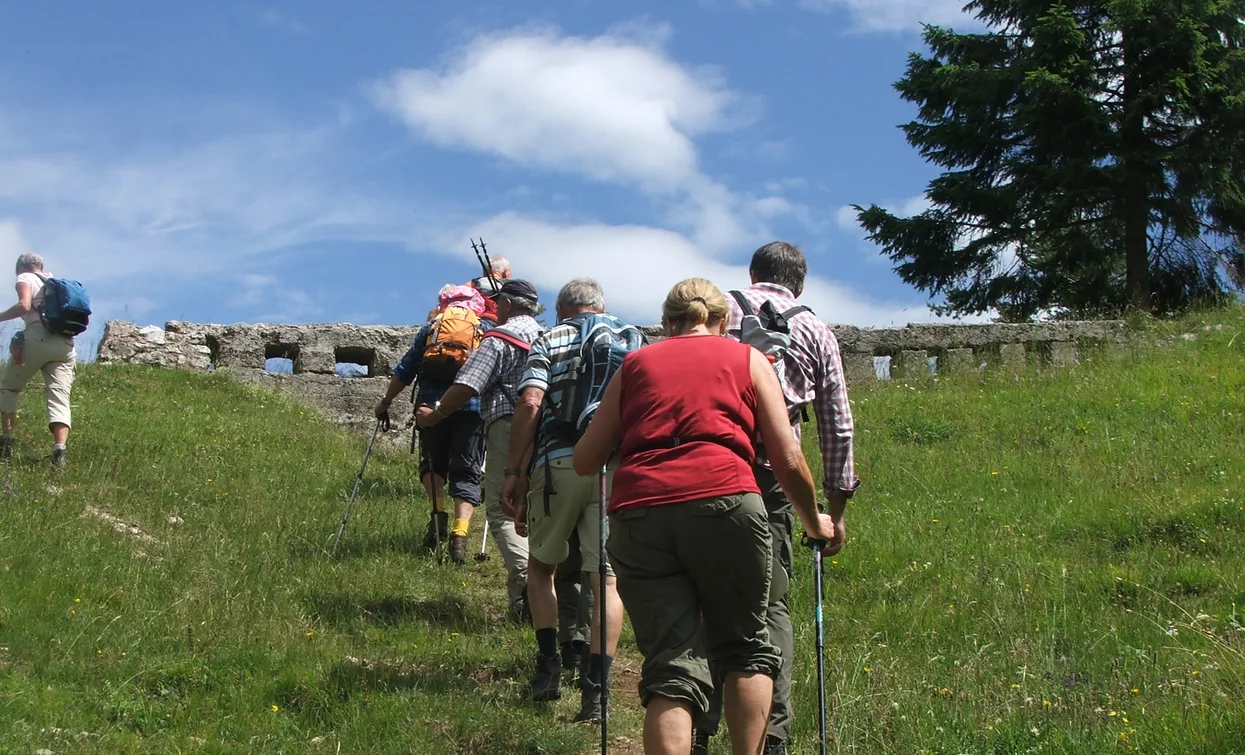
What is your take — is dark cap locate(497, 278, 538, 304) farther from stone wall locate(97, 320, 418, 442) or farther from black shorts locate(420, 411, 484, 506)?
stone wall locate(97, 320, 418, 442)

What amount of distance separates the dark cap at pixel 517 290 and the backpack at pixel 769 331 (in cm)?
230

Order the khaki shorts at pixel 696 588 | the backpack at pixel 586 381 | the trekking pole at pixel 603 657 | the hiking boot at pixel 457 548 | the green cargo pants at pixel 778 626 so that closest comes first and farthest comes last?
the khaki shorts at pixel 696 588
the green cargo pants at pixel 778 626
the trekking pole at pixel 603 657
the backpack at pixel 586 381
the hiking boot at pixel 457 548

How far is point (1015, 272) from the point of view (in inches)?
748

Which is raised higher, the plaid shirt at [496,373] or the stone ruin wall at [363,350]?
the stone ruin wall at [363,350]

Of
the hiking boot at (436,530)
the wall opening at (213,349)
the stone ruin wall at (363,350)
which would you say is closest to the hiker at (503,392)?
the hiking boot at (436,530)

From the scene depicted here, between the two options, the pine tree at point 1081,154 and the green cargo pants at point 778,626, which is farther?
the pine tree at point 1081,154

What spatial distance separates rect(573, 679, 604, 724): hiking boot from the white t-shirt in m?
6.09

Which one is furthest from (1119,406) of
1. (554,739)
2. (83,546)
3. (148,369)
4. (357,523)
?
(148,369)

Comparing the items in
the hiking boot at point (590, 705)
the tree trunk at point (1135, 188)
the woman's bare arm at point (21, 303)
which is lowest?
the hiking boot at point (590, 705)

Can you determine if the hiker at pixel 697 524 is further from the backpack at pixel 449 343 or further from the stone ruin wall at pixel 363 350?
the stone ruin wall at pixel 363 350

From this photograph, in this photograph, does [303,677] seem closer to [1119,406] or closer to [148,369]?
[1119,406]

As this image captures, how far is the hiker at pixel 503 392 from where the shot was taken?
671cm

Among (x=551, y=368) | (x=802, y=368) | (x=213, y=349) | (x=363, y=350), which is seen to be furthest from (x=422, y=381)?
(x=213, y=349)

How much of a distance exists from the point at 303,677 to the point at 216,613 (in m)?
0.95
